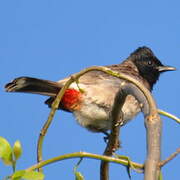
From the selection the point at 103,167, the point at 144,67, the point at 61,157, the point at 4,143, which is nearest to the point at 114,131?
the point at 103,167

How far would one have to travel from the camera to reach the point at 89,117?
12.5ft

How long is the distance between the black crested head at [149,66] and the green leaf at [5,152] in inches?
145

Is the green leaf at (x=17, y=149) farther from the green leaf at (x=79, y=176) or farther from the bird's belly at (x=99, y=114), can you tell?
the bird's belly at (x=99, y=114)

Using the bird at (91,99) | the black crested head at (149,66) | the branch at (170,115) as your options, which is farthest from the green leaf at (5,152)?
the black crested head at (149,66)

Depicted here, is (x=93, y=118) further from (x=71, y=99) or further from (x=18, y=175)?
(x=18, y=175)

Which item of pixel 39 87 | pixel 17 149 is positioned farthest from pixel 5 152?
pixel 39 87

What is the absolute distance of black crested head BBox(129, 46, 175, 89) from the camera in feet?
15.2

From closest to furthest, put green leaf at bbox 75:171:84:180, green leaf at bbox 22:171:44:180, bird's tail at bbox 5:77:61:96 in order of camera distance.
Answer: green leaf at bbox 22:171:44:180 → green leaf at bbox 75:171:84:180 → bird's tail at bbox 5:77:61:96

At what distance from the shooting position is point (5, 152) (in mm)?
991

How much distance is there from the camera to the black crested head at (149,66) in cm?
462

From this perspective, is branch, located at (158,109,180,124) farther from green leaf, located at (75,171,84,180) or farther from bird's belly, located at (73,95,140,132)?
bird's belly, located at (73,95,140,132)

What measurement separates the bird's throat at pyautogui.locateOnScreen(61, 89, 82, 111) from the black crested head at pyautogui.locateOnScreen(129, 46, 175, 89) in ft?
3.70

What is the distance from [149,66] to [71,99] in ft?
Answer: 4.29

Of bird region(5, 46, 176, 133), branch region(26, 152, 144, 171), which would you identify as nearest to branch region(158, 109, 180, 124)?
branch region(26, 152, 144, 171)
